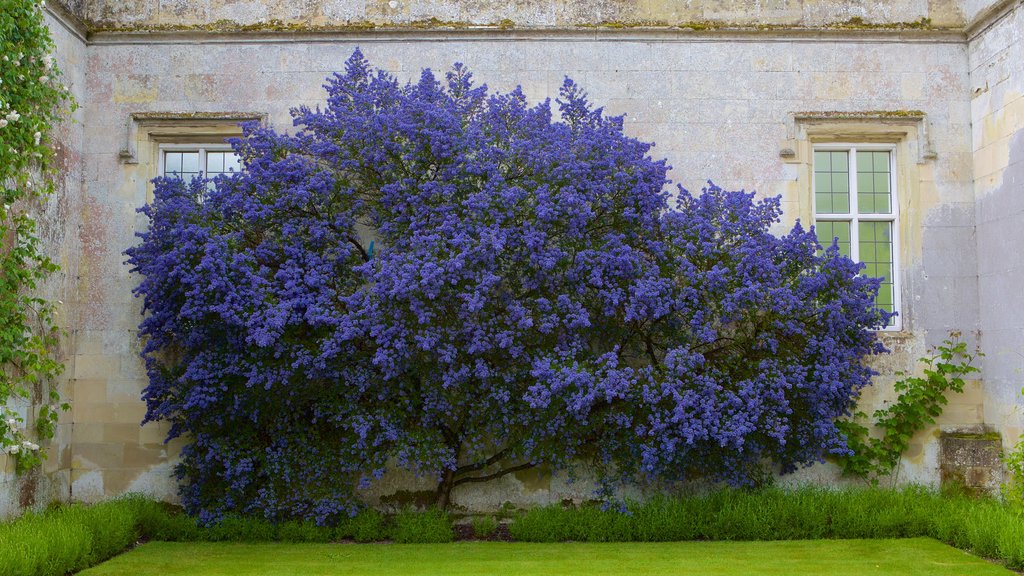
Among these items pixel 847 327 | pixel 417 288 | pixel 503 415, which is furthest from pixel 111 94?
pixel 847 327

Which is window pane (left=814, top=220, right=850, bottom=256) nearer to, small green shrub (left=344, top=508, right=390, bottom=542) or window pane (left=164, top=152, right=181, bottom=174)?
small green shrub (left=344, top=508, right=390, bottom=542)

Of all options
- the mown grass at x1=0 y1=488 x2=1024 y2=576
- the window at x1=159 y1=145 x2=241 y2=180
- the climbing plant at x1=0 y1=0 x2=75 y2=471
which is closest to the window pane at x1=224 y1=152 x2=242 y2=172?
the window at x1=159 y1=145 x2=241 y2=180

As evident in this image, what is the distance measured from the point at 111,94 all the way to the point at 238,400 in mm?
3603

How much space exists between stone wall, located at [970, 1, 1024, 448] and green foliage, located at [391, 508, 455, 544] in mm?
5368

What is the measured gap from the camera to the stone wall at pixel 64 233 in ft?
27.8

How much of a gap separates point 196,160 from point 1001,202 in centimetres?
800

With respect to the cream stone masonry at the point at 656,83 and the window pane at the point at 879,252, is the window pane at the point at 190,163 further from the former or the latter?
the window pane at the point at 879,252

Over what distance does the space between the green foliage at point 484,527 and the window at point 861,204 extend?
4429 millimetres

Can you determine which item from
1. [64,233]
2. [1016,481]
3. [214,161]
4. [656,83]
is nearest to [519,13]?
[656,83]

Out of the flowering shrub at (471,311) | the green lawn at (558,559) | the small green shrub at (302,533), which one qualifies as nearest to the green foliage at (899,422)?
the flowering shrub at (471,311)

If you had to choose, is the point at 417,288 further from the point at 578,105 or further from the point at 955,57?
the point at 955,57

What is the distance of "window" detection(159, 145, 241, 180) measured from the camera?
9297mm

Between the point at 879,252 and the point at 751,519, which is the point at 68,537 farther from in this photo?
the point at 879,252

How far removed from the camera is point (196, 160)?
9.34 metres
